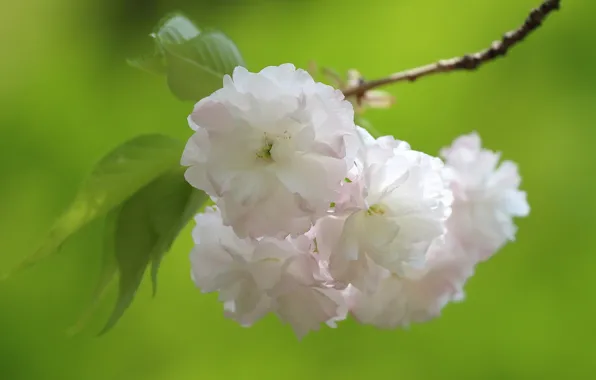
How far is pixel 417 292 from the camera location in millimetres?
694

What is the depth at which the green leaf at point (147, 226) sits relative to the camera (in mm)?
621

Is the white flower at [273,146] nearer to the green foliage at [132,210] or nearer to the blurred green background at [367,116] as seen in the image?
the green foliage at [132,210]

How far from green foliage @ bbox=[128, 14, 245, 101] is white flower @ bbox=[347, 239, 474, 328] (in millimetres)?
247

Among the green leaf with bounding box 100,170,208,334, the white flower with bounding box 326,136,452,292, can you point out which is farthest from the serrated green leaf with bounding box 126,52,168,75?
the white flower with bounding box 326,136,452,292

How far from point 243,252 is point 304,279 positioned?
6cm

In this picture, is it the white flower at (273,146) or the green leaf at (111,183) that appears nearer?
the white flower at (273,146)

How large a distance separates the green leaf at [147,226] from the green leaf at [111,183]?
0.02m

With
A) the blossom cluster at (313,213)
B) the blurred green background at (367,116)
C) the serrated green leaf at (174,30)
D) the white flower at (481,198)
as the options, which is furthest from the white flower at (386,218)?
the blurred green background at (367,116)

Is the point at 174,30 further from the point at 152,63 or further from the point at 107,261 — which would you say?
the point at 107,261

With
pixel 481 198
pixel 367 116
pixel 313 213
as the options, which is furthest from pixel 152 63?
pixel 367 116

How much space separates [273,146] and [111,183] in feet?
0.68

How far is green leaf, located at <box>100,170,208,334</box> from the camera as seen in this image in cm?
62

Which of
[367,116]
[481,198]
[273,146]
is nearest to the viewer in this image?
[273,146]

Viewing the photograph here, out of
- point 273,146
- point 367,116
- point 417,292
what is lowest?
point 367,116
